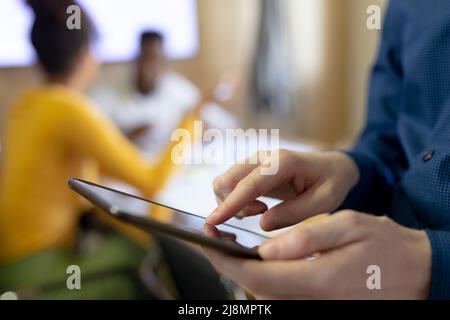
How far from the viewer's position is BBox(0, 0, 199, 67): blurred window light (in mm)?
2189

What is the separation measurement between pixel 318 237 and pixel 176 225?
0.11 metres

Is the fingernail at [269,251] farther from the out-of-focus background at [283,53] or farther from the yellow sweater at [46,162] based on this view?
the out-of-focus background at [283,53]

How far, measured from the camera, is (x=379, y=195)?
2.00ft

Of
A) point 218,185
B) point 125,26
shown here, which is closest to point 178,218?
point 218,185

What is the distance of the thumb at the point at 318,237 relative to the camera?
291mm

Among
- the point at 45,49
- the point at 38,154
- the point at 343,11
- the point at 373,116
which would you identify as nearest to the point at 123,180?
the point at 38,154

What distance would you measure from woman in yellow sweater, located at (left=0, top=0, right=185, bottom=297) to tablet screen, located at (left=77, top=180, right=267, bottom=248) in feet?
2.41

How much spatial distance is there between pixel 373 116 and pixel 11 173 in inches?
37.8

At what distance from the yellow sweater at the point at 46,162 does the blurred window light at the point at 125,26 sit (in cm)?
116

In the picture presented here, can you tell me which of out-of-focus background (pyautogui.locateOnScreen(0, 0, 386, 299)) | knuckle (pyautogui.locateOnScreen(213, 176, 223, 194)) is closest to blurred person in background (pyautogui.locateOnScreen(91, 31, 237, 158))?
out-of-focus background (pyautogui.locateOnScreen(0, 0, 386, 299))

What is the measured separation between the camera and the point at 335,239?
0.96ft

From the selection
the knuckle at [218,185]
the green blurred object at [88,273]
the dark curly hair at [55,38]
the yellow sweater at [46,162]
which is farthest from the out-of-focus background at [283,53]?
the knuckle at [218,185]

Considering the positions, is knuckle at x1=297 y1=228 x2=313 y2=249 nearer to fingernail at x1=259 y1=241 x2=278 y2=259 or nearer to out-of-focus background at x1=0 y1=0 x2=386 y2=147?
fingernail at x1=259 y1=241 x2=278 y2=259
